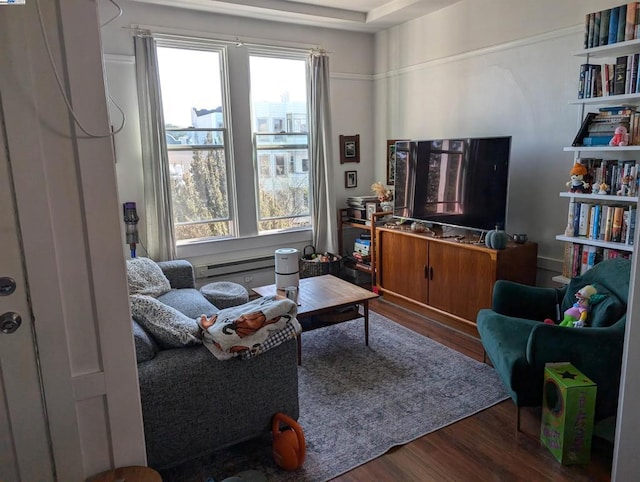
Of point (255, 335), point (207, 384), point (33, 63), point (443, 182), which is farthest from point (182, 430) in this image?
point (443, 182)

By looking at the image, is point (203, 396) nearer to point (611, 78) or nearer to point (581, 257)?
point (581, 257)

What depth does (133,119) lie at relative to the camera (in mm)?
3932

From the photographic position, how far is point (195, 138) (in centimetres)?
426

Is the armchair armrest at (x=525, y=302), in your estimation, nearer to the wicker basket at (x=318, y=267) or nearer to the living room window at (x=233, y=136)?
the wicker basket at (x=318, y=267)

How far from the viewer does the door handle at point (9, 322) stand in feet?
4.49

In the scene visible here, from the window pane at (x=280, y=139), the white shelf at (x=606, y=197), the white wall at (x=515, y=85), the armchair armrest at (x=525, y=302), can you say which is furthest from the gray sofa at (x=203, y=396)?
the window pane at (x=280, y=139)

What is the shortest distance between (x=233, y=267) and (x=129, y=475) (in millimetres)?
3117

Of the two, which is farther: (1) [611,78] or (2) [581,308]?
(1) [611,78]

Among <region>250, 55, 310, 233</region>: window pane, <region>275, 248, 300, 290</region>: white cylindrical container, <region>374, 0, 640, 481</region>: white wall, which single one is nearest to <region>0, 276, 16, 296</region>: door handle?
<region>275, 248, 300, 290</region>: white cylindrical container

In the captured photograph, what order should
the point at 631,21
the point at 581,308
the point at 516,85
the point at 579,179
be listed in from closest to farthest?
1. the point at 581,308
2. the point at 631,21
3. the point at 579,179
4. the point at 516,85

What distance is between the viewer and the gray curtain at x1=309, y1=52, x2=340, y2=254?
15.5 feet

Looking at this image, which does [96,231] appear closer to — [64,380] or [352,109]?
[64,380]

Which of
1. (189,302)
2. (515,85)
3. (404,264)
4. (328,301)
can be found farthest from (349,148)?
(189,302)

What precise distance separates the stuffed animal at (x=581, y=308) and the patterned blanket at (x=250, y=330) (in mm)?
1572
